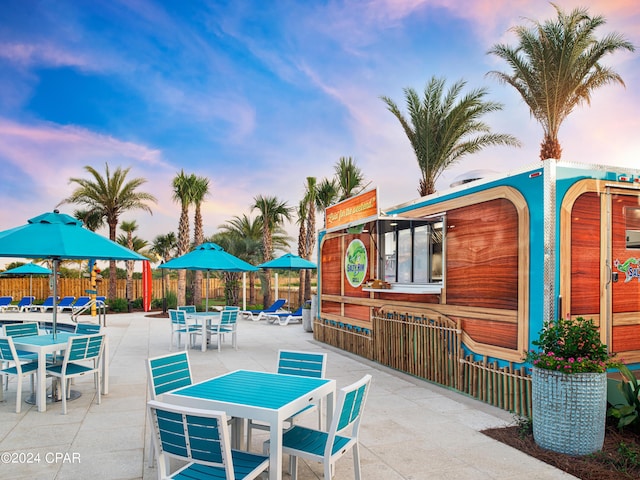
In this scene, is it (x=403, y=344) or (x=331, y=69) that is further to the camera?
(x=331, y=69)

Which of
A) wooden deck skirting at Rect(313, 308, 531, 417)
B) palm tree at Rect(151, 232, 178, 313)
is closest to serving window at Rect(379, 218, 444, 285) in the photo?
wooden deck skirting at Rect(313, 308, 531, 417)

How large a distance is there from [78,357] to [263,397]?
362cm

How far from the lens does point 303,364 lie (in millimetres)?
4652

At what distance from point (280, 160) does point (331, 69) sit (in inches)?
246

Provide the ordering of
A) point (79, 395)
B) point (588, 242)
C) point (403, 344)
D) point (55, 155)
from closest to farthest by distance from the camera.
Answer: point (588, 242)
point (79, 395)
point (403, 344)
point (55, 155)

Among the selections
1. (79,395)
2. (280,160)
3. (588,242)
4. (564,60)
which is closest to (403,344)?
(588,242)

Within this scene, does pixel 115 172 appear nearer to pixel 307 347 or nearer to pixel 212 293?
pixel 212 293

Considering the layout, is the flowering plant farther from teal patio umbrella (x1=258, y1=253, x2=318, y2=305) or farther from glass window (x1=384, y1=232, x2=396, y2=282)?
teal patio umbrella (x1=258, y1=253, x2=318, y2=305)

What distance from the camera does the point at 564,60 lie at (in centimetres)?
1128

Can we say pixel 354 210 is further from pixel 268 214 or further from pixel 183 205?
pixel 268 214

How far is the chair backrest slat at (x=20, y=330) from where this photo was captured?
6.80 metres

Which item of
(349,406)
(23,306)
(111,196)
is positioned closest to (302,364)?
(349,406)

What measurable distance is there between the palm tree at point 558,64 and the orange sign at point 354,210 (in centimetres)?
647

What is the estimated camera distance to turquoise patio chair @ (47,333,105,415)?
5564 mm
